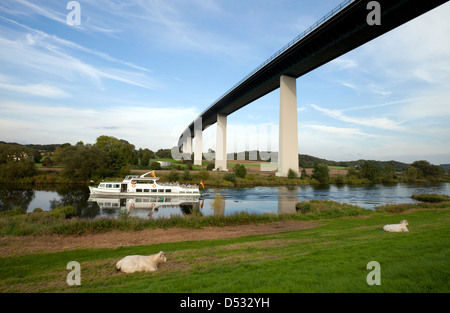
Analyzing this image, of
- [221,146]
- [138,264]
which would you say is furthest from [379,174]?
[138,264]

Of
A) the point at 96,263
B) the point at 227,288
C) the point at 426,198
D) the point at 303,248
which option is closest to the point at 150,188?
the point at 96,263

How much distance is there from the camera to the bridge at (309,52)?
2911 cm

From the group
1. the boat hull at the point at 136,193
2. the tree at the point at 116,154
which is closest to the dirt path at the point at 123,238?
the boat hull at the point at 136,193

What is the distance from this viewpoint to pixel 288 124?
48688 mm

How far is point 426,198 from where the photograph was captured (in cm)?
3102

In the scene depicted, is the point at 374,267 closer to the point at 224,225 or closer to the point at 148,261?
the point at 148,261

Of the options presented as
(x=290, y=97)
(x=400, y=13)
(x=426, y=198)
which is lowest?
(x=426, y=198)

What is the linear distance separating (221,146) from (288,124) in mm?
29813

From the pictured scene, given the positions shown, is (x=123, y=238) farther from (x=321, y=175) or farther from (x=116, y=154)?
(x=321, y=175)

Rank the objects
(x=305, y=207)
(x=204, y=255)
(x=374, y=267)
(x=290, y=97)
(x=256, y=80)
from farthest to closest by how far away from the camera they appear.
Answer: (x=256, y=80), (x=290, y=97), (x=305, y=207), (x=204, y=255), (x=374, y=267)

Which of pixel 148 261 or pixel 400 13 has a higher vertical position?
pixel 400 13

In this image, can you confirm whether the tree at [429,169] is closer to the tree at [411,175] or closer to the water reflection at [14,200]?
the tree at [411,175]

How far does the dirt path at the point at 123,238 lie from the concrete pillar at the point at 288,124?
3432 centimetres
